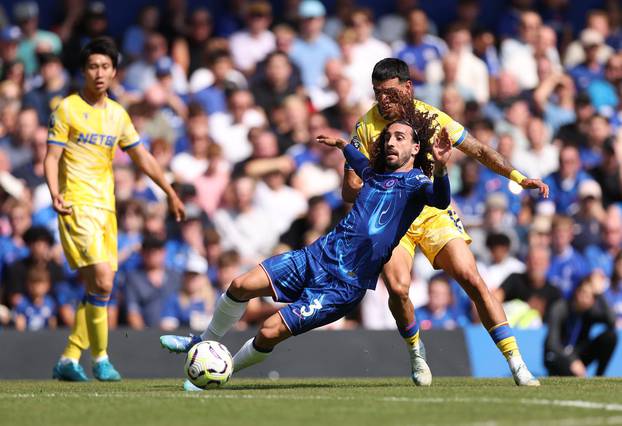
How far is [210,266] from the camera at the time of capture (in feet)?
46.8

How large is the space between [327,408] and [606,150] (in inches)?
414

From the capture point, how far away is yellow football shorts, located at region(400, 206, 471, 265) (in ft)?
31.1

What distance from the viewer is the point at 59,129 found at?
10469 millimetres

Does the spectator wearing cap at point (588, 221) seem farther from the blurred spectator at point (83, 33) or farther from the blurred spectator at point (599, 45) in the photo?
the blurred spectator at point (83, 33)

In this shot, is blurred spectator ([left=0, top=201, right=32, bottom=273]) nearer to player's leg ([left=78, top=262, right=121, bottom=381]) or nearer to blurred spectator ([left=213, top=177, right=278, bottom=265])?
blurred spectator ([left=213, top=177, right=278, bottom=265])

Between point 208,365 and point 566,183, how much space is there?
8.87 m

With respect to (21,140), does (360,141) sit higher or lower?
higher

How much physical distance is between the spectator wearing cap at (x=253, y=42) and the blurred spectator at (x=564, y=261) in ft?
14.8

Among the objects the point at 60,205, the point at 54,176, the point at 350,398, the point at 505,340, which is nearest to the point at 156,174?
the point at 54,176

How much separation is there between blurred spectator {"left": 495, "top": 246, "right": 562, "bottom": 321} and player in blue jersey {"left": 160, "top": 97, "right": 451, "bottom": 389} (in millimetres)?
5193

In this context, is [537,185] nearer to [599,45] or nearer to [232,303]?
[232,303]

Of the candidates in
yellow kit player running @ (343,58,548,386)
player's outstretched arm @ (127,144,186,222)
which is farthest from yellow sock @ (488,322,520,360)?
player's outstretched arm @ (127,144,186,222)

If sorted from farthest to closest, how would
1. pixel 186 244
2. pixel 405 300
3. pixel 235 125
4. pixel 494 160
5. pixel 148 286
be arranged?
pixel 235 125
pixel 186 244
pixel 148 286
pixel 405 300
pixel 494 160

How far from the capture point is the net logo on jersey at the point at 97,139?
1054 cm
